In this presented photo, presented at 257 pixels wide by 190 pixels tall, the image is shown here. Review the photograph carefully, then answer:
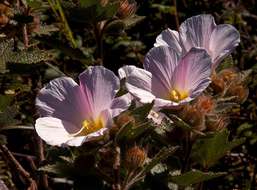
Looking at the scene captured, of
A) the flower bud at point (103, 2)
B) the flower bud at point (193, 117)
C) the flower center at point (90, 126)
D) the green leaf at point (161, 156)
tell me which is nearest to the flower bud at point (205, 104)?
the flower bud at point (193, 117)

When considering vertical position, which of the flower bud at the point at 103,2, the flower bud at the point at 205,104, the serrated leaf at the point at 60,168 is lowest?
the serrated leaf at the point at 60,168

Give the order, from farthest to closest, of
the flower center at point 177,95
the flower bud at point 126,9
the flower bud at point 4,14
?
the flower bud at point 4,14
the flower bud at point 126,9
the flower center at point 177,95

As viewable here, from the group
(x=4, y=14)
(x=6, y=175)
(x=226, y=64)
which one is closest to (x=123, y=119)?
(x=226, y=64)

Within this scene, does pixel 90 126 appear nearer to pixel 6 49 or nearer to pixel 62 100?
pixel 62 100

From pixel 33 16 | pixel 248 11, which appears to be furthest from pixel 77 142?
pixel 248 11

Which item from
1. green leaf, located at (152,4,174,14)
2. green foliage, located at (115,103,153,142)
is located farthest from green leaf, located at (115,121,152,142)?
green leaf, located at (152,4,174,14)

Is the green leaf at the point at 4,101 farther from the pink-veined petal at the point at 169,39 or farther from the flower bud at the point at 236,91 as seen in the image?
the flower bud at the point at 236,91

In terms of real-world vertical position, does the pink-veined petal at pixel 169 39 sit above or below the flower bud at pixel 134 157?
above
